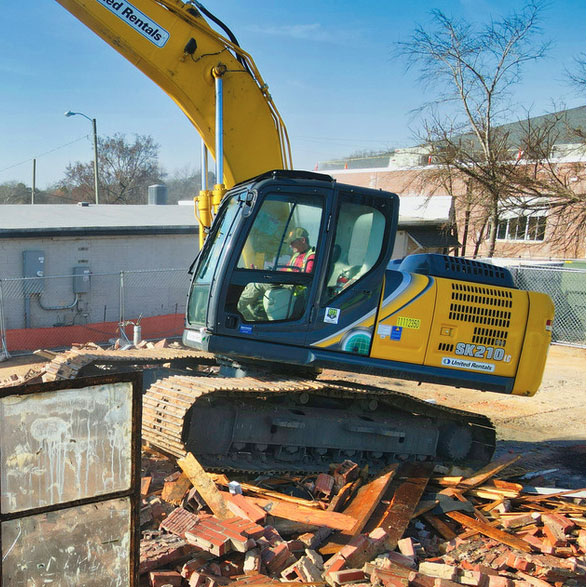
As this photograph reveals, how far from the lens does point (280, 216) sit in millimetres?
6250

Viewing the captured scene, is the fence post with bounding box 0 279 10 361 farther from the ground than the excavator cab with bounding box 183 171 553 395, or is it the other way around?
the excavator cab with bounding box 183 171 553 395

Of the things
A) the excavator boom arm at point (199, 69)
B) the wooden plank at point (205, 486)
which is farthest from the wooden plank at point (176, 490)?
the excavator boom arm at point (199, 69)

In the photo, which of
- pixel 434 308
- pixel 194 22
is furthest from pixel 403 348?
pixel 194 22

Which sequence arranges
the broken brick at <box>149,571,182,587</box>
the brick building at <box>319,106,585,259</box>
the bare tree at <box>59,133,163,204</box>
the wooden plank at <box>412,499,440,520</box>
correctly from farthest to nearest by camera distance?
the bare tree at <box>59,133,163,204</box> < the brick building at <box>319,106,585,259</box> < the wooden plank at <box>412,499,440,520</box> < the broken brick at <box>149,571,182,587</box>

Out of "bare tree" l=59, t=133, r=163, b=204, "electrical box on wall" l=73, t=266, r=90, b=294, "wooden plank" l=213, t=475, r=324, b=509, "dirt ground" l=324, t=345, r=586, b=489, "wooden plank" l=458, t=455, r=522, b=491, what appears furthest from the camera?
"bare tree" l=59, t=133, r=163, b=204

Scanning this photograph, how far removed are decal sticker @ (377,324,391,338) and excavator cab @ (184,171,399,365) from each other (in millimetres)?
180

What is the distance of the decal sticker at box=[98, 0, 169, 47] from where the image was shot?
23.0 feet

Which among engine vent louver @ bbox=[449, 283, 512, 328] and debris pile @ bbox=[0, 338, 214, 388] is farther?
debris pile @ bbox=[0, 338, 214, 388]

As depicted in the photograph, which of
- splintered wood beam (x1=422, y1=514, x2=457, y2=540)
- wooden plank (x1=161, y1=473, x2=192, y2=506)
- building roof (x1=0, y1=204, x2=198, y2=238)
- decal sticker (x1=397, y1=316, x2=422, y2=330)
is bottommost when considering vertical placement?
splintered wood beam (x1=422, y1=514, x2=457, y2=540)

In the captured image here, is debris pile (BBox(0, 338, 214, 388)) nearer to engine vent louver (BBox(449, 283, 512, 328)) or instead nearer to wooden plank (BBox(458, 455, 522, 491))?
engine vent louver (BBox(449, 283, 512, 328))

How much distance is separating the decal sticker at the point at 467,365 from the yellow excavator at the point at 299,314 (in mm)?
15

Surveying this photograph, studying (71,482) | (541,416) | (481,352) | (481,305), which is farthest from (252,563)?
(541,416)

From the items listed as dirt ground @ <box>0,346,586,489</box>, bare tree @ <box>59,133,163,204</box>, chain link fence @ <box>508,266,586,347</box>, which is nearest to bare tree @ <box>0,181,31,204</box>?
bare tree @ <box>59,133,163,204</box>

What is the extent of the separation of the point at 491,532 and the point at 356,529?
1.25m
